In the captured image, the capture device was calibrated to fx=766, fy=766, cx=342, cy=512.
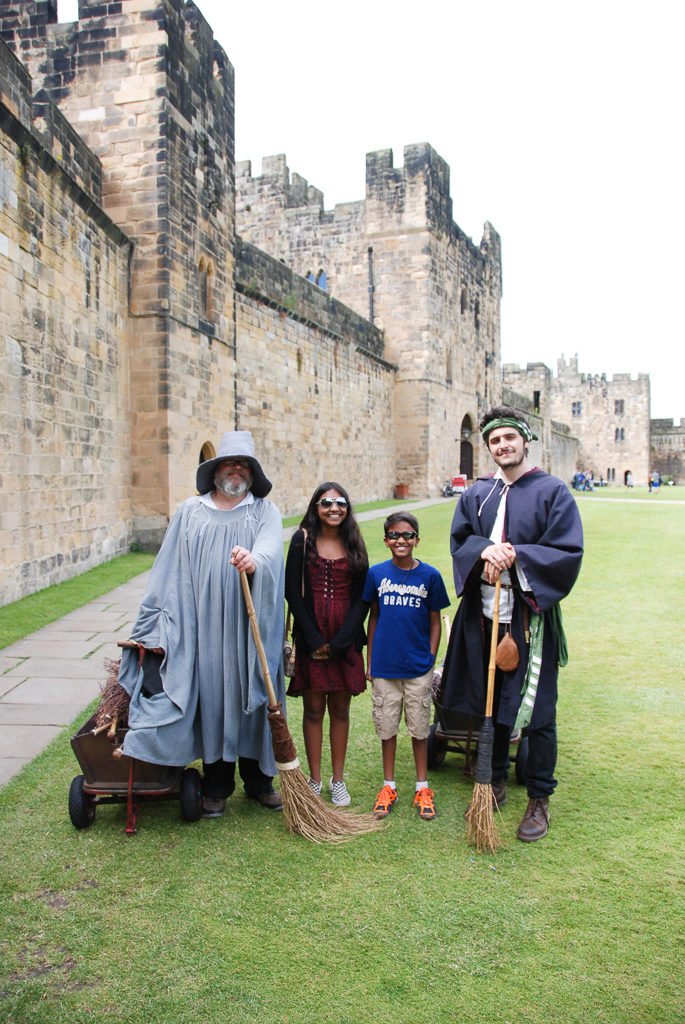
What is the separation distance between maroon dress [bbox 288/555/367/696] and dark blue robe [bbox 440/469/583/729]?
1.49ft

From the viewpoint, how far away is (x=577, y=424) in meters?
65.2

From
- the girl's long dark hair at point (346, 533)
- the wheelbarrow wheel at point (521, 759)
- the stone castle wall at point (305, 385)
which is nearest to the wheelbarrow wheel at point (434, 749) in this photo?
the wheelbarrow wheel at point (521, 759)

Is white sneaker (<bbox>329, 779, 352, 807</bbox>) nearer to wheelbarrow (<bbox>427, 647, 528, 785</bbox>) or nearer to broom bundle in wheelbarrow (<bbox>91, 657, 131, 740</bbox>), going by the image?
wheelbarrow (<bbox>427, 647, 528, 785</bbox>)

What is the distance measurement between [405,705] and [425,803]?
45cm

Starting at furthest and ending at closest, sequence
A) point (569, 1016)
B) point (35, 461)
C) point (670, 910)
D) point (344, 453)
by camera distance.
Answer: point (344, 453)
point (35, 461)
point (670, 910)
point (569, 1016)

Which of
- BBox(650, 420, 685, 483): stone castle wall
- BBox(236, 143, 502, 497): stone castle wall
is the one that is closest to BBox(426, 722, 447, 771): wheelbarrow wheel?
BBox(236, 143, 502, 497): stone castle wall

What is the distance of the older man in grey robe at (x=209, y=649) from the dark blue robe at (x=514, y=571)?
839 mm

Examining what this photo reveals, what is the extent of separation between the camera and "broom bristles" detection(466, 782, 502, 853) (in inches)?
124

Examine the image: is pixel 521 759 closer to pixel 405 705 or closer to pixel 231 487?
pixel 405 705

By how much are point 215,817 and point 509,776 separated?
156 cm

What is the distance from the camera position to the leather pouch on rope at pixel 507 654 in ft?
11.0

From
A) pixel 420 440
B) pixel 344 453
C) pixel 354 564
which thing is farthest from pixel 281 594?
pixel 420 440

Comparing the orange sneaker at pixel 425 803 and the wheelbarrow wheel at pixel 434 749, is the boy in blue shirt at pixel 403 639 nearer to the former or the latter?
the orange sneaker at pixel 425 803

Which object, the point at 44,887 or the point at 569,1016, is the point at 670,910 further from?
the point at 44,887
